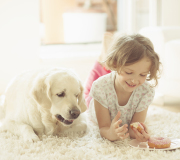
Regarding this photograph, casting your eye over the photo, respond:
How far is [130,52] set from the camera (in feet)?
4.34

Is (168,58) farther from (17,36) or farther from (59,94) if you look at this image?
(17,36)

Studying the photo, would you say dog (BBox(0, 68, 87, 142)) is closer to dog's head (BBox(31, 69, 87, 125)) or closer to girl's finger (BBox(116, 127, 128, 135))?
dog's head (BBox(31, 69, 87, 125))

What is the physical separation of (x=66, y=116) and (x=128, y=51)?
0.46 metres

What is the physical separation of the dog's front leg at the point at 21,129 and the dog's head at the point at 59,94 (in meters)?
0.16

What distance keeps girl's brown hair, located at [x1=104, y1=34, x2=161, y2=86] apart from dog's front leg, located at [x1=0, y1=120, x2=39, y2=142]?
1.84 ft

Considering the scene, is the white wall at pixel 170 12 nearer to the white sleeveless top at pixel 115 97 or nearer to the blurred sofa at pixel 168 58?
the blurred sofa at pixel 168 58

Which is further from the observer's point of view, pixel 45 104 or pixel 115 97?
Answer: pixel 115 97

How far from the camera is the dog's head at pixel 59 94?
4.32 feet

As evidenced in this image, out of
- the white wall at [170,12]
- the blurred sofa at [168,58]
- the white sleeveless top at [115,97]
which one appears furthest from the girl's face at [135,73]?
the white wall at [170,12]

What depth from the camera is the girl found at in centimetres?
131

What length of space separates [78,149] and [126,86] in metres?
0.41

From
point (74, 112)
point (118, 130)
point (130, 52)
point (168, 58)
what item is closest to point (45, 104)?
point (74, 112)

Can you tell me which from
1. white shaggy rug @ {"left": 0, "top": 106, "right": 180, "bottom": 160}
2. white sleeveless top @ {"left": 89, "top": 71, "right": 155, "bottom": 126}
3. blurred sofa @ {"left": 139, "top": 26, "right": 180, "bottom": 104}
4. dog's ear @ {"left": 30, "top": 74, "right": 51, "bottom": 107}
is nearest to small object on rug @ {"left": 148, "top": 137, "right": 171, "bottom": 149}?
white shaggy rug @ {"left": 0, "top": 106, "right": 180, "bottom": 160}

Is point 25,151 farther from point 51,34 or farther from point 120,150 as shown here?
point 51,34
